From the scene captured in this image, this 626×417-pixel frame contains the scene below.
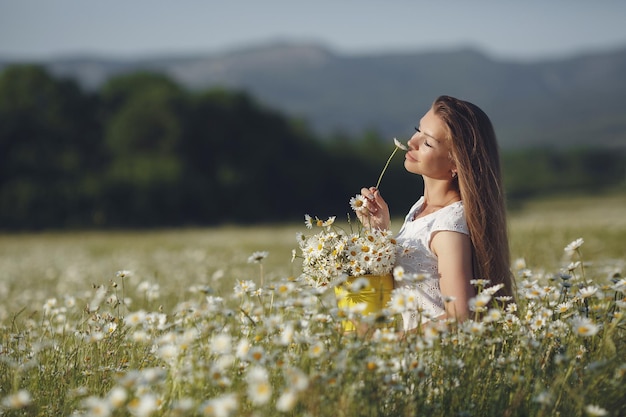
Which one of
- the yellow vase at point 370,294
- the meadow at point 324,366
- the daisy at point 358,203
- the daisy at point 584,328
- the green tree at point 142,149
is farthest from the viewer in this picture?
the green tree at point 142,149

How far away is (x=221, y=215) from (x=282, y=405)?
4438 cm

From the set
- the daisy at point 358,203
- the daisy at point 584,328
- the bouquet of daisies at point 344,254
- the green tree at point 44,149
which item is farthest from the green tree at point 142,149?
the daisy at point 584,328

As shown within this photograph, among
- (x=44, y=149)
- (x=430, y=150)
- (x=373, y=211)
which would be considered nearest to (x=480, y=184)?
(x=430, y=150)

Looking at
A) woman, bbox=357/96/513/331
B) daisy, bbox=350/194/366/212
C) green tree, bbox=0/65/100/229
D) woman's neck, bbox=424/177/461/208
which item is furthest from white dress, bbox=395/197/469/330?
green tree, bbox=0/65/100/229

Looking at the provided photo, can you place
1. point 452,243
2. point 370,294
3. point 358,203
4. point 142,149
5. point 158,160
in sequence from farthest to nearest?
point 142,149 → point 158,160 → point 358,203 → point 452,243 → point 370,294

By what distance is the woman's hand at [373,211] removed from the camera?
177 inches

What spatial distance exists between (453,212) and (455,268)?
14.8 inches

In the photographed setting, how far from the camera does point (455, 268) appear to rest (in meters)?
4.08

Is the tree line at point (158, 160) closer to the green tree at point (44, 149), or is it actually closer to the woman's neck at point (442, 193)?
the green tree at point (44, 149)

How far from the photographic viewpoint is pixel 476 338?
326 cm

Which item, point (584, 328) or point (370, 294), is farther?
point (370, 294)

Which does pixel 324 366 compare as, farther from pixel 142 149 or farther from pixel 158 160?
pixel 142 149

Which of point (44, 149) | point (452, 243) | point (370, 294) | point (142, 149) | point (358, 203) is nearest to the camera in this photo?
point (370, 294)

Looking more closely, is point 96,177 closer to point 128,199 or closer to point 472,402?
point 128,199
